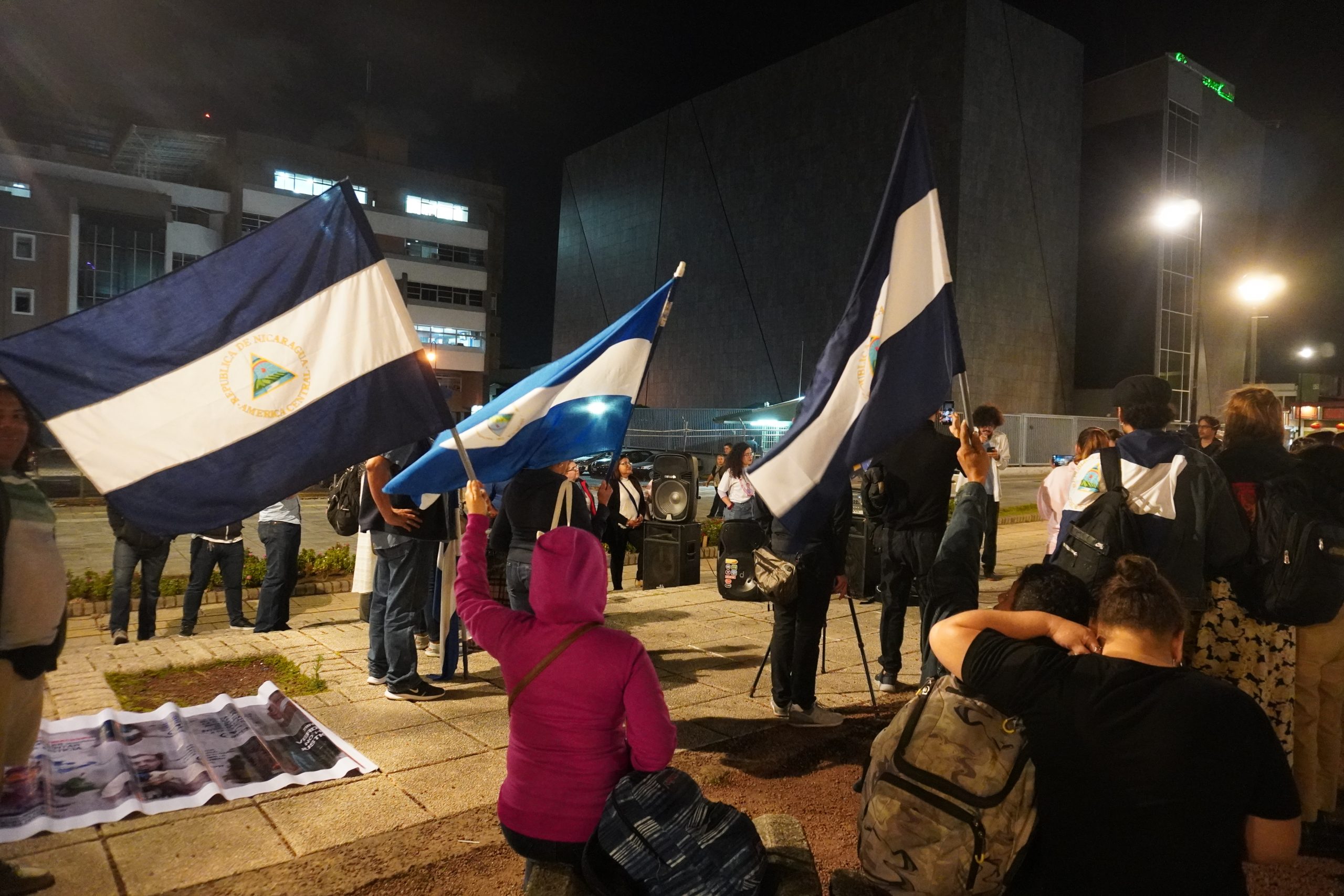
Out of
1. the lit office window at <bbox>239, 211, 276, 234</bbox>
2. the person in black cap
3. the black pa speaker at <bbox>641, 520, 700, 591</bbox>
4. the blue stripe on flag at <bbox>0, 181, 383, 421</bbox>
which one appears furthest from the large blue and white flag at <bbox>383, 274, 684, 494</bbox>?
the lit office window at <bbox>239, 211, 276, 234</bbox>

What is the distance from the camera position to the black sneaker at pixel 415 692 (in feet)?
18.2

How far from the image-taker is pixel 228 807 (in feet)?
13.0

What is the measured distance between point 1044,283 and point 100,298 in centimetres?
4656

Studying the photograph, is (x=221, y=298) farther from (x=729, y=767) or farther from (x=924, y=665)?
(x=924, y=665)

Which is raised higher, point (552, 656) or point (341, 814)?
point (552, 656)

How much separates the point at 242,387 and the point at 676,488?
6.87 m

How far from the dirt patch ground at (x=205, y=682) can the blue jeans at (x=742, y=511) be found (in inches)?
131

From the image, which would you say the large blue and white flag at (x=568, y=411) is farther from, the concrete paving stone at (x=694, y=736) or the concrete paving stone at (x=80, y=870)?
the concrete paving stone at (x=80, y=870)

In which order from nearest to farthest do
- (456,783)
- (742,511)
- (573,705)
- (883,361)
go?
(573,705), (883,361), (456,783), (742,511)

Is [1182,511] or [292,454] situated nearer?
[292,454]

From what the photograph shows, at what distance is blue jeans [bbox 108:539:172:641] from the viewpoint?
23.9 ft

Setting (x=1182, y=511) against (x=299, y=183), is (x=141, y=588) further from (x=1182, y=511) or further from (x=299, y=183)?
(x=299, y=183)

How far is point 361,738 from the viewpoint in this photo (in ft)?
16.0

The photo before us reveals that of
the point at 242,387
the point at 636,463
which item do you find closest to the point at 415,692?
the point at 242,387
